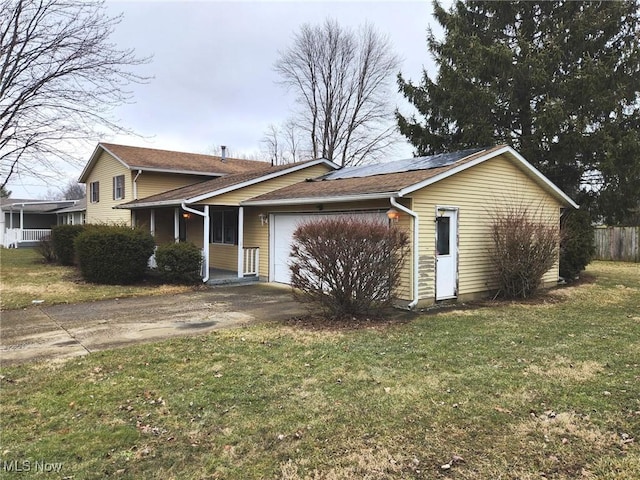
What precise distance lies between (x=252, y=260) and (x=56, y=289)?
208 inches

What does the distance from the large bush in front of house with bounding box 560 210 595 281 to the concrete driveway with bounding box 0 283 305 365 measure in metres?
8.74

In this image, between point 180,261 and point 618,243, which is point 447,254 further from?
point 618,243

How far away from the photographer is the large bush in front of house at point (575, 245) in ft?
43.8

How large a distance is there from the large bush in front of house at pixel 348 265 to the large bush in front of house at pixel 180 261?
528 cm

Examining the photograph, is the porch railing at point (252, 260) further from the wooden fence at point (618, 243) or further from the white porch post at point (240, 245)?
the wooden fence at point (618, 243)

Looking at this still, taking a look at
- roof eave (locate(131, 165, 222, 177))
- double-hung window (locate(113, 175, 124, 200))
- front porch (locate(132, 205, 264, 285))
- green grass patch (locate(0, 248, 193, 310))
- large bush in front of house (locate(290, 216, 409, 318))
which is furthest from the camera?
double-hung window (locate(113, 175, 124, 200))

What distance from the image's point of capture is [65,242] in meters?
16.7

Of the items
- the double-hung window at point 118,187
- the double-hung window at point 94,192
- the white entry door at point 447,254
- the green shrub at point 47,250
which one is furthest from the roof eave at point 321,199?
the double-hung window at point 94,192

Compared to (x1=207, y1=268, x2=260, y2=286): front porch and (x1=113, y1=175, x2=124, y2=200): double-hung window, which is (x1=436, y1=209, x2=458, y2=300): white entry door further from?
(x1=113, y1=175, x2=124, y2=200): double-hung window

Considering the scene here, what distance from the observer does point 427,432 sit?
364 cm

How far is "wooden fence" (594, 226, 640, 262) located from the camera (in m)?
19.7

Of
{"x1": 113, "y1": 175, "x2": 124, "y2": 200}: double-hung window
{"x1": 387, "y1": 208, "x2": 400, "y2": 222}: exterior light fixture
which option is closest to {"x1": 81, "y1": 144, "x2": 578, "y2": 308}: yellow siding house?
{"x1": 387, "y1": 208, "x2": 400, "y2": 222}: exterior light fixture

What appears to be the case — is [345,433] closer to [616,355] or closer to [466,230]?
[616,355]

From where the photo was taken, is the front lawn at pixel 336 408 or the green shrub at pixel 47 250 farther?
the green shrub at pixel 47 250
